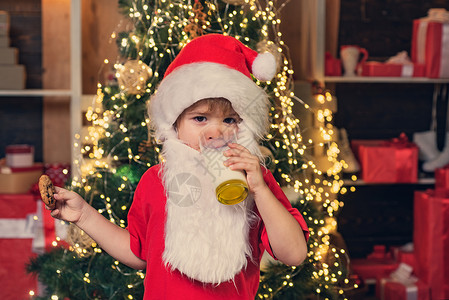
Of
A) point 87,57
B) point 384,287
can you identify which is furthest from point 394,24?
point 87,57

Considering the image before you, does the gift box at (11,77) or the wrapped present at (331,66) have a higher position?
the wrapped present at (331,66)

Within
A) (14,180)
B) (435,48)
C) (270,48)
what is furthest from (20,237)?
(435,48)

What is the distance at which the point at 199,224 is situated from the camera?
1.11 m

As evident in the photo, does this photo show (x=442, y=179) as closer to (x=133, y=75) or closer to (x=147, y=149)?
(x=147, y=149)

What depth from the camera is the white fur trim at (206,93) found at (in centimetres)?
108

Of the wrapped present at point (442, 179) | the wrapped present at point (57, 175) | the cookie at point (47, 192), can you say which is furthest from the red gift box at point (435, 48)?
the cookie at point (47, 192)

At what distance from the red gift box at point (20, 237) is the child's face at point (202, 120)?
1468 millimetres

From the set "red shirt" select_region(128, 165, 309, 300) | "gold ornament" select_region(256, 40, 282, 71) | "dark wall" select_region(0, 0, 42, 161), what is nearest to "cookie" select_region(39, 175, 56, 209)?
"red shirt" select_region(128, 165, 309, 300)

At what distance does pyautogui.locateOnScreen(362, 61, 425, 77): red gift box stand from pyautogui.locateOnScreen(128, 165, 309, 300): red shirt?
156 cm

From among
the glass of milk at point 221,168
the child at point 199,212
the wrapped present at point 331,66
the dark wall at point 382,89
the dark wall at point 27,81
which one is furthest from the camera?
the dark wall at point 382,89

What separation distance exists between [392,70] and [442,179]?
567 mm

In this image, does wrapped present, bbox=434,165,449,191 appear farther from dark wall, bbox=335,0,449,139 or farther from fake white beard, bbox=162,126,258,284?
fake white beard, bbox=162,126,258,284

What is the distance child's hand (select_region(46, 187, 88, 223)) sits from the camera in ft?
3.57

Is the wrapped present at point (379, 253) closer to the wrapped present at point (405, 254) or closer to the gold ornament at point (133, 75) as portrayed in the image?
the wrapped present at point (405, 254)
